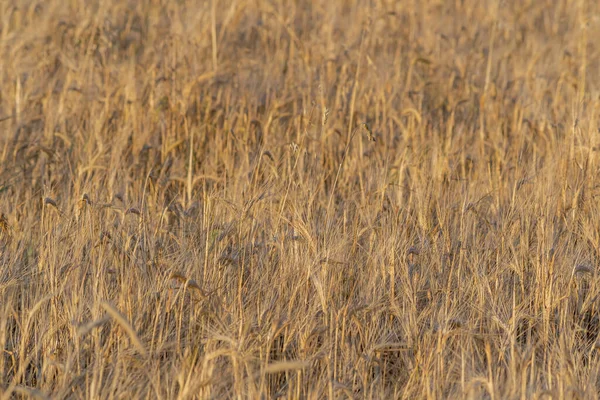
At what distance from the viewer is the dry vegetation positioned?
2.21 meters

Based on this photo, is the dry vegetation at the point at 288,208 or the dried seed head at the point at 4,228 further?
the dried seed head at the point at 4,228

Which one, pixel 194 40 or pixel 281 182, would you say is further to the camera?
pixel 194 40

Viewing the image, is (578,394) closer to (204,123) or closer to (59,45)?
(204,123)

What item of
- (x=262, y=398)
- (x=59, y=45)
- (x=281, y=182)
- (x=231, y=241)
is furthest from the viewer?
(x=59, y=45)

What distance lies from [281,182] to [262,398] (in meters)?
1.11

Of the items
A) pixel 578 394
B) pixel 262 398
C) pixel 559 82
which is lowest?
pixel 262 398

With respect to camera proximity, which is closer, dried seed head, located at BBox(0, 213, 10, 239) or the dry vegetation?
the dry vegetation

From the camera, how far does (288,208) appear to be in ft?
9.60

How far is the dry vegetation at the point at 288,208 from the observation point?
86.8 inches

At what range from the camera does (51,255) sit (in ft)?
8.32

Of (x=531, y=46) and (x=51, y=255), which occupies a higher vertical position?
(x=531, y=46)

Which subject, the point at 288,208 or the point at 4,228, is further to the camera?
the point at 288,208

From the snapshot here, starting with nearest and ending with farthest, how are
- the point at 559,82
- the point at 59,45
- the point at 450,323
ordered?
the point at 450,323
the point at 559,82
the point at 59,45

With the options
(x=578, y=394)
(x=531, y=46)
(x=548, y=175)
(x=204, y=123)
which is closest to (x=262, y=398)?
(x=578, y=394)
